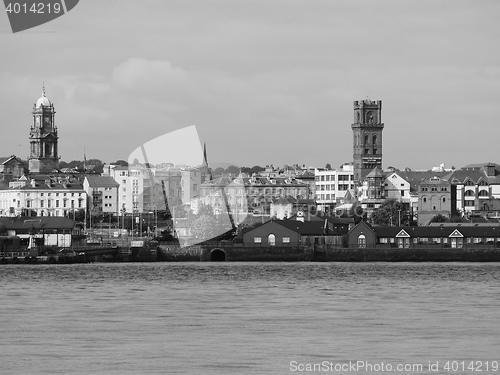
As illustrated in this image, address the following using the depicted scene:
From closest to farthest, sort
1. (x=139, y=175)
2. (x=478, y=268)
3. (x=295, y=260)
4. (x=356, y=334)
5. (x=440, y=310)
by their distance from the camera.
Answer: (x=356, y=334), (x=440, y=310), (x=478, y=268), (x=295, y=260), (x=139, y=175)

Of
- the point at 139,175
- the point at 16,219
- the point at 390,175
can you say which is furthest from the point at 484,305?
the point at 390,175

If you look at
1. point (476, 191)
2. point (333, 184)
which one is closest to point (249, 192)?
point (333, 184)

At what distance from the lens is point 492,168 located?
456 feet

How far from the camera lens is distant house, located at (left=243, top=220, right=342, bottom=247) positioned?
289 ft

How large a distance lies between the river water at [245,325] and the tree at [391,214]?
211 ft

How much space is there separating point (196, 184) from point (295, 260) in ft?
73.1

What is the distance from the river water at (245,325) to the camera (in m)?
26.5

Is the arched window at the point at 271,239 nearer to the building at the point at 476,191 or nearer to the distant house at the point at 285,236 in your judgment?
the distant house at the point at 285,236

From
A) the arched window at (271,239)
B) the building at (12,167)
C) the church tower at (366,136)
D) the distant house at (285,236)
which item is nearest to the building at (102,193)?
the building at (12,167)

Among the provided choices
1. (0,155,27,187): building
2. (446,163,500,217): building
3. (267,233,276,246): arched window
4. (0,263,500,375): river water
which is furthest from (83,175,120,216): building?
(0,263,500,375): river water

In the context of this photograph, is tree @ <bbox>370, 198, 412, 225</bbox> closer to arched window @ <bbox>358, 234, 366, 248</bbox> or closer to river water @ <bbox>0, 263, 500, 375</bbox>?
arched window @ <bbox>358, 234, 366, 248</bbox>

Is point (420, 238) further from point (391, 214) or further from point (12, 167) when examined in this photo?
point (12, 167)

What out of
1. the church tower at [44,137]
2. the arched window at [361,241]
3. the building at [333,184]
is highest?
the church tower at [44,137]

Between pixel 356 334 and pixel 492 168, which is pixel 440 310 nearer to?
pixel 356 334
